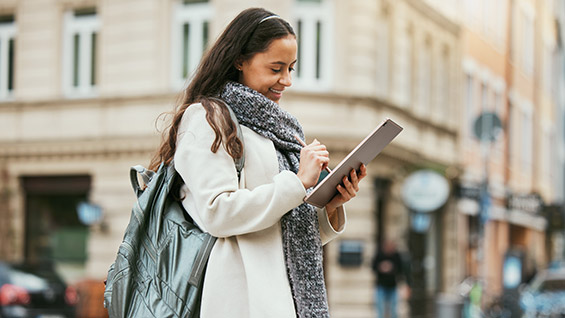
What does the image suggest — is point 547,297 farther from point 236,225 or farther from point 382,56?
point 236,225

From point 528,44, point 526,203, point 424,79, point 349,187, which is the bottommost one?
point 349,187

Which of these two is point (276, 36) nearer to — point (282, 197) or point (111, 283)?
point (282, 197)

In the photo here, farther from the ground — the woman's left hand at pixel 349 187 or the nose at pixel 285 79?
the nose at pixel 285 79

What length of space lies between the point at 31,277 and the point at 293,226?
11095mm

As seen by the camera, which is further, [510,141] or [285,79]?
[510,141]

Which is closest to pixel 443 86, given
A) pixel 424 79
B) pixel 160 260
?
pixel 424 79

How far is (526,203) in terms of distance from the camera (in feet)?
87.5

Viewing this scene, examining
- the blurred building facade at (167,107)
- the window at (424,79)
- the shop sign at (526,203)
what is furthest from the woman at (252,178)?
the shop sign at (526,203)

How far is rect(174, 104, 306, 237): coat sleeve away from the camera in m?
2.80

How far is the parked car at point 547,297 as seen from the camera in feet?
55.9

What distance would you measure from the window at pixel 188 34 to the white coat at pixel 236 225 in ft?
56.6

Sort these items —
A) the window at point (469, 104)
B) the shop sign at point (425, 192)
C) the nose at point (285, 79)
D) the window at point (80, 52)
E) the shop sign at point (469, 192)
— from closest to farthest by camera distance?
the nose at point (285, 79), the shop sign at point (425, 192), the shop sign at point (469, 192), the window at point (80, 52), the window at point (469, 104)

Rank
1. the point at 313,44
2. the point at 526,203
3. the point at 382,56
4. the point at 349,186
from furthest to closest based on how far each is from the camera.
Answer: the point at 526,203 < the point at 382,56 < the point at 313,44 < the point at 349,186

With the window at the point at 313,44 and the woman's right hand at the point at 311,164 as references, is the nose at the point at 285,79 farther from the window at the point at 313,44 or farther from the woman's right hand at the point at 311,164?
the window at the point at 313,44
